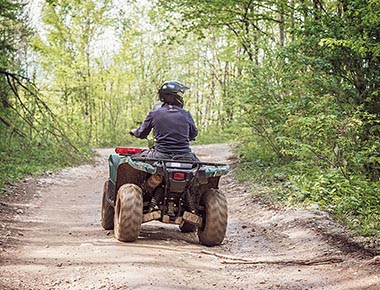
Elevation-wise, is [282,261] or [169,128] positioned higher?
[169,128]

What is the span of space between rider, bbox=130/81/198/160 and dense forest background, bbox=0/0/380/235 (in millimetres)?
2116

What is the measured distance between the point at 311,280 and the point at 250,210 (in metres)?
4.16

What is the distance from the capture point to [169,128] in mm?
6520

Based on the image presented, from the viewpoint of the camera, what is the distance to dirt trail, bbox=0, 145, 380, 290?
4676mm

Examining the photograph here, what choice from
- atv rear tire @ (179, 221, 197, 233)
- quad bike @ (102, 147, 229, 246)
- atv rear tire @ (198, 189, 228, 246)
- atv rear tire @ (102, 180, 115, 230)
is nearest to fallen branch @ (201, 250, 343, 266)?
atv rear tire @ (198, 189, 228, 246)

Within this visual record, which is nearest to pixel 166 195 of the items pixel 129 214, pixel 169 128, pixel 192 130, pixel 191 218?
pixel 191 218

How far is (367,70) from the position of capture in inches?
319

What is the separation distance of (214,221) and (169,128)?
1269mm

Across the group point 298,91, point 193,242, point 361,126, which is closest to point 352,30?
point 361,126

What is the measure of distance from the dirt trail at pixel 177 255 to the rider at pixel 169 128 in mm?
1098

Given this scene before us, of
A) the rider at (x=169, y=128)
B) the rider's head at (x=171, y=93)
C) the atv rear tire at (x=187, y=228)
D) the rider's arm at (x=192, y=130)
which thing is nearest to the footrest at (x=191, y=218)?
the rider at (x=169, y=128)

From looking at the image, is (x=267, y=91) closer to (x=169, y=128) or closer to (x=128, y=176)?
(x=169, y=128)

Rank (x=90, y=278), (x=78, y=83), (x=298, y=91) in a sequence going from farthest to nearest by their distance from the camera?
(x=78, y=83), (x=298, y=91), (x=90, y=278)

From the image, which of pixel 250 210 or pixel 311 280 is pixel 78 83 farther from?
pixel 311 280
